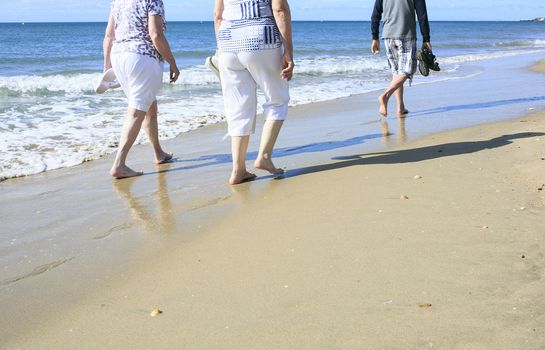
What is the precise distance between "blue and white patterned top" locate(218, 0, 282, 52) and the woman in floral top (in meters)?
0.87

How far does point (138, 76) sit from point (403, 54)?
3344mm

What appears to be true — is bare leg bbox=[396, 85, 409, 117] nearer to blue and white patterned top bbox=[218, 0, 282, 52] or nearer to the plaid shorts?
the plaid shorts

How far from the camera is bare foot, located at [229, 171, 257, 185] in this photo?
15.7 ft

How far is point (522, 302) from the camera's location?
7.98 feet

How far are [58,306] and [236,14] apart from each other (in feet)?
7.84

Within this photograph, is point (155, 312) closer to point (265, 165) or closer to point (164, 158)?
point (265, 165)

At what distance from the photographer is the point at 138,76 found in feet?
17.2

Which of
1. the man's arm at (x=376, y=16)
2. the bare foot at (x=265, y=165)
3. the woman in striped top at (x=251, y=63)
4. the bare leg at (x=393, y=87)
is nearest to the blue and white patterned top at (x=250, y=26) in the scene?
the woman in striped top at (x=251, y=63)

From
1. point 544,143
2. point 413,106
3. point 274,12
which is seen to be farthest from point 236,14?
point 413,106

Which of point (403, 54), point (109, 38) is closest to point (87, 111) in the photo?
point (109, 38)

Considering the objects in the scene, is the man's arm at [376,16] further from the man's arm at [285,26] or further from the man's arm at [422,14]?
the man's arm at [285,26]

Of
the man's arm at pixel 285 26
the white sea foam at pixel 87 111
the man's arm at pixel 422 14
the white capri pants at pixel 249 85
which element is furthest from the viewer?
the man's arm at pixel 422 14

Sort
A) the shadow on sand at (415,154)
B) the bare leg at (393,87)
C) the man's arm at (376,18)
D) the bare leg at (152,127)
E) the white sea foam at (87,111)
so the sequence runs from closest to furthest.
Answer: the shadow on sand at (415,154), the bare leg at (152,127), the white sea foam at (87,111), the bare leg at (393,87), the man's arm at (376,18)

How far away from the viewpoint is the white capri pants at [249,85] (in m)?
4.49
